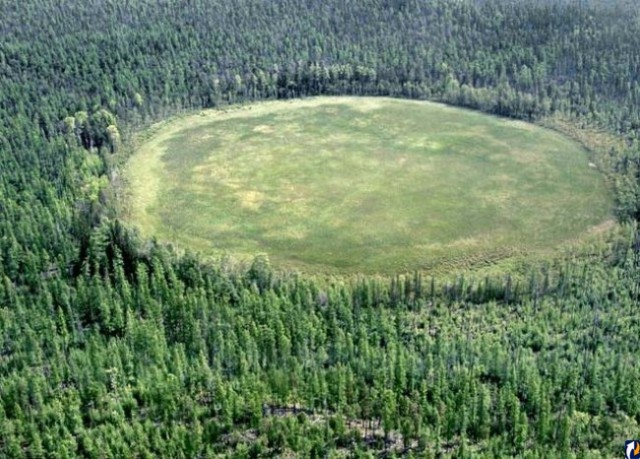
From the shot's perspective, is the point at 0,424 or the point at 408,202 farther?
the point at 408,202

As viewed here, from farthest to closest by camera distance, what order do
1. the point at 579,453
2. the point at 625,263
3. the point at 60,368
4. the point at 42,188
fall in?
the point at 42,188 < the point at 625,263 < the point at 60,368 < the point at 579,453

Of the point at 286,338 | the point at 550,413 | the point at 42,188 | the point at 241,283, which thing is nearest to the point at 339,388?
the point at 286,338

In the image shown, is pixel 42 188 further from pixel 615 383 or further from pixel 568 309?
pixel 615 383

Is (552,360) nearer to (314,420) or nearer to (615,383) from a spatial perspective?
(615,383)

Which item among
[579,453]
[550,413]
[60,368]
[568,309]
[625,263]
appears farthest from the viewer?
[625,263]

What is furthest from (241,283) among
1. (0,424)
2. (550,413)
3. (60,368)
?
(550,413)

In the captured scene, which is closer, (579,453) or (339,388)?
(579,453)

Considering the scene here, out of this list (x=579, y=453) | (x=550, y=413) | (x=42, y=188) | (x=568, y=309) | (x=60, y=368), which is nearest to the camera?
(x=579, y=453)

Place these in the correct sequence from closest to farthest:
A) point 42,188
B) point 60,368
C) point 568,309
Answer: point 60,368, point 568,309, point 42,188
